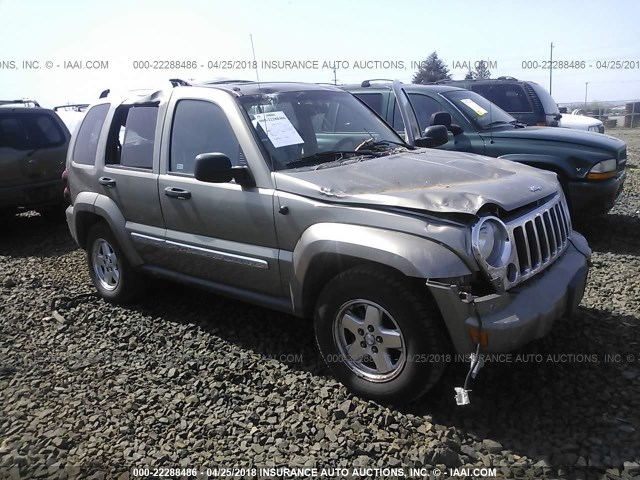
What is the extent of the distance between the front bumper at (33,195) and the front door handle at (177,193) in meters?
4.51

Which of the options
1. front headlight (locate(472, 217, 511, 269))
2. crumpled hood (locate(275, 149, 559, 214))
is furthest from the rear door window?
front headlight (locate(472, 217, 511, 269))

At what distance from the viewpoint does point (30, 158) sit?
25.2ft

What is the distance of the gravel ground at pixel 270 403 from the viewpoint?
2.79 metres

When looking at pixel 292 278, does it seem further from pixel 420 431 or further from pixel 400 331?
pixel 420 431

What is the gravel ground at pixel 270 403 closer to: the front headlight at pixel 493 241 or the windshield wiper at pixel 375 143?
the front headlight at pixel 493 241

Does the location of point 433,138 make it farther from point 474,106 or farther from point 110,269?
point 110,269

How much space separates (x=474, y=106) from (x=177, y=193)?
445 cm

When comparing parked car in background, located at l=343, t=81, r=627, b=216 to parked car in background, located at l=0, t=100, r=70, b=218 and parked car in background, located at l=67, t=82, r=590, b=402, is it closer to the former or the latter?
parked car in background, located at l=67, t=82, r=590, b=402

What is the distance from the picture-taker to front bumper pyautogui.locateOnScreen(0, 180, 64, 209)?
7.45 meters

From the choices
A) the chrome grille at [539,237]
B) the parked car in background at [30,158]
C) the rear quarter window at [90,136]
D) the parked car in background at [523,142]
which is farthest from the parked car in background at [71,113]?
the chrome grille at [539,237]

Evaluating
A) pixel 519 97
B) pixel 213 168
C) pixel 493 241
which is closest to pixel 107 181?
pixel 213 168

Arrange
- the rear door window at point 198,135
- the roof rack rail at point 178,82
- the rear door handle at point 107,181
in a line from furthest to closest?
the rear door handle at point 107,181, the roof rack rail at point 178,82, the rear door window at point 198,135

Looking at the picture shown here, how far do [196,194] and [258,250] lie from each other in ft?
2.27

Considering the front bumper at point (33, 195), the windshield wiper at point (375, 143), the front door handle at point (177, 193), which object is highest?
the windshield wiper at point (375, 143)
